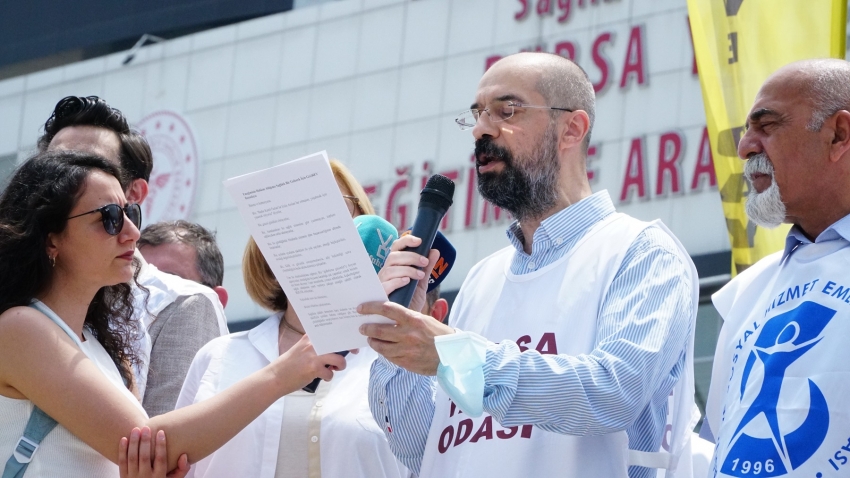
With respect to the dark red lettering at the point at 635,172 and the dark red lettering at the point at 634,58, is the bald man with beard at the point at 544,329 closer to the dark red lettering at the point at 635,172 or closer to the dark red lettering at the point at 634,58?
the dark red lettering at the point at 635,172

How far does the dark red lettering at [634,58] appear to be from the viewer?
1698cm

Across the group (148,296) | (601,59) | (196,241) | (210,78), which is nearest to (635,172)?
(601,59)

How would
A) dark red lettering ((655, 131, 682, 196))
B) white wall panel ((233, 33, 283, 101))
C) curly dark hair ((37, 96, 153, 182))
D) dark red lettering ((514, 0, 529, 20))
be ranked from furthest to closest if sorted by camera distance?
white wall panel ((233, 33, 283, 101))
dark red lettering ((514, 0, 529, 20))
dark red lettering ((655, 131, 682, 196))
curly dark hair ((37, 96, 153, 182))

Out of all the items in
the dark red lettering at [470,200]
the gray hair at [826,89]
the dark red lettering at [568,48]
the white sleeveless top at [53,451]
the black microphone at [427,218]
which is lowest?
the dark red lettering at [470,200]

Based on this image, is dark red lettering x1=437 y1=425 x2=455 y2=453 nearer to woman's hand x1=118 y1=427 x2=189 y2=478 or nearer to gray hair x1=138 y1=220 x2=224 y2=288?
woman's hand x1=118 y1=427 x2=189 y2=478

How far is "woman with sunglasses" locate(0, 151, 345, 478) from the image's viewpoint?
10.8 feet

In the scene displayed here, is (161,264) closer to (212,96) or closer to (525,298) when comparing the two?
(525,298)

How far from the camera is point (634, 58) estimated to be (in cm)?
1705

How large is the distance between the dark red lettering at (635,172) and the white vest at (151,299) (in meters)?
12.7

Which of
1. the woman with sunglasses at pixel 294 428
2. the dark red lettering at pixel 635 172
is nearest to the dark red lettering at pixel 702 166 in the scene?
the dark red lettering at pixel 635 172

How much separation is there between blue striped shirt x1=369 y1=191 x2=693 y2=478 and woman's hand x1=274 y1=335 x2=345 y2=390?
0.22 m

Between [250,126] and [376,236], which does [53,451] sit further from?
[250,126]

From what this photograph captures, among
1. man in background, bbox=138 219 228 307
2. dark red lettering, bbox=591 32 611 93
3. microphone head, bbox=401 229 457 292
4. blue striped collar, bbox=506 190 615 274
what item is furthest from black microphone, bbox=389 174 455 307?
dark red lettering, bbox=591 32 611 93

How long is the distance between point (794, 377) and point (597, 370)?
50 cm
